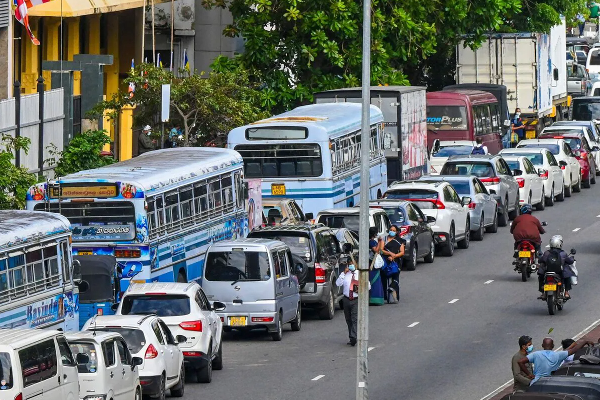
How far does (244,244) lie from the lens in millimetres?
26109

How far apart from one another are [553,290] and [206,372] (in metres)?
7.94

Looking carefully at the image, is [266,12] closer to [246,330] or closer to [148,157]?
[148,157]

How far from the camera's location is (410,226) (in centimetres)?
3322

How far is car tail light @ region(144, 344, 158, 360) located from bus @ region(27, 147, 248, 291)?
572 cm

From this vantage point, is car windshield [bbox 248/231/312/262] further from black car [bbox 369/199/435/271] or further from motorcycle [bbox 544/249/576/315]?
black car [bbox 369/199/435/271]

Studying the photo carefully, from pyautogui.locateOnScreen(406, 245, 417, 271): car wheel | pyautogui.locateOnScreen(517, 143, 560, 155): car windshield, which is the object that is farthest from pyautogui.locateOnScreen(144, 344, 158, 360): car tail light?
pyautogui.locateOnScreen(517, 143, 560, 155): car windshield

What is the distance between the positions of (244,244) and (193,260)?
295 centimetres

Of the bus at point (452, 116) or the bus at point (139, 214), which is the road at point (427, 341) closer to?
the bus at point (139, 214)

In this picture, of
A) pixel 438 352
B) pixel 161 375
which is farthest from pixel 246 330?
pixel 161 375

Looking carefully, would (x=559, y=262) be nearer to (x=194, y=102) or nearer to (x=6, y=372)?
(x=6, y=372)

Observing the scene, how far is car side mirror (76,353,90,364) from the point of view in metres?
19.1

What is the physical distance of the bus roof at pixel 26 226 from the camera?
71.8 feet

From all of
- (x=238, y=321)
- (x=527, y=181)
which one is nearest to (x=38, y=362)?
(x=238, y=321)

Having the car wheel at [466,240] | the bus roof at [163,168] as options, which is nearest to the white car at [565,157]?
the car wheel at [466,240]
